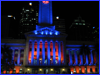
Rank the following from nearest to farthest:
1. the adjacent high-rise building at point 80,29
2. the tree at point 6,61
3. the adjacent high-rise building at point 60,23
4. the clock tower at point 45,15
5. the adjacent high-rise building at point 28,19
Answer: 1. the tree at point 6,61
2. the clock tower at point 45,15
3. the adjacent high-rise building at point 28,19
4. the adjacent high-rise building at point 60,23
5. the adjacent high-rise building at point 80,29

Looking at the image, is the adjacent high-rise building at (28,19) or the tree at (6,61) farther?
the adjacent high-rise building at (28,19)

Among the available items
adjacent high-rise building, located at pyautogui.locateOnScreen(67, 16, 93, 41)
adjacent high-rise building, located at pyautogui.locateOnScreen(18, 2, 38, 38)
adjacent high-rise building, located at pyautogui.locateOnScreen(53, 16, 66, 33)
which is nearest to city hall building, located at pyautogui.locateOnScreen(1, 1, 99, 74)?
adjacent high-rise building, located at pyautogui.locateOnScreen(18, 2, 38, 38)

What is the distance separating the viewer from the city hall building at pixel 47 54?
57875 mm

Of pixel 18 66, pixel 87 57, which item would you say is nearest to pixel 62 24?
pixel 87 57

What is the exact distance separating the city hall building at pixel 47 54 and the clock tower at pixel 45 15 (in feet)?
5.61

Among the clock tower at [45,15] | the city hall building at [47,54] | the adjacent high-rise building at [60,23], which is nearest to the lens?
the city hall building at [47,54]

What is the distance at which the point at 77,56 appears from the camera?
65.7 m

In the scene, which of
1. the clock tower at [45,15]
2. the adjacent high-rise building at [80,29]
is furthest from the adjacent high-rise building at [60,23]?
the clock tower at [45,15]

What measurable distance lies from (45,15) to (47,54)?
72.9 ft

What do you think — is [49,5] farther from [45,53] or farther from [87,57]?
[87,57]

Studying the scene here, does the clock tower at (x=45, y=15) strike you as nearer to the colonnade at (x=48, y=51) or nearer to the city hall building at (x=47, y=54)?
the city hall building at (x=47, y=54)

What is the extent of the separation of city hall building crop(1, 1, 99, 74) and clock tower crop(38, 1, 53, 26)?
1.71 m

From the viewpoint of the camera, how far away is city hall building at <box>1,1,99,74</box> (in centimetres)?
5788

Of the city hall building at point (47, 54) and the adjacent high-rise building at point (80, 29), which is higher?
the adjacent high-rise building at point (80, 29)
